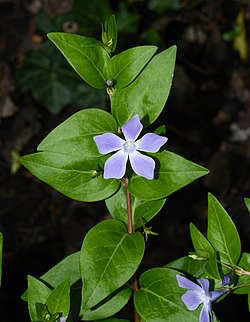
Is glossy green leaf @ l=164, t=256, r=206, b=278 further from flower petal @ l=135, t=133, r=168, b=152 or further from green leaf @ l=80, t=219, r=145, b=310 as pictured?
flower petal @ l=135, t=133, r=168, b=152

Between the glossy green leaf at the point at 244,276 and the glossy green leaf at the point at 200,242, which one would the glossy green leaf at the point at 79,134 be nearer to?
the glossy green leaf at the point at 200,242

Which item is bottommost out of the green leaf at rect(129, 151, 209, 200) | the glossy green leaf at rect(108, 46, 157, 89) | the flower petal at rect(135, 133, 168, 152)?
the green leaf at rect(129, 151, 209, 200)

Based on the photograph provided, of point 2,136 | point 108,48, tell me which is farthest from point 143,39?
point 108,48

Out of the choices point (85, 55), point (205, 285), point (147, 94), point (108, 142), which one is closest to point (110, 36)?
point (85, 55)

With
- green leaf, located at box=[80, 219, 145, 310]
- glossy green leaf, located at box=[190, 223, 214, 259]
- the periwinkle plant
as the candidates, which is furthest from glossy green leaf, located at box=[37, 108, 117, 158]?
glossy green leaf, located at box=[190, 223, 214, 259]

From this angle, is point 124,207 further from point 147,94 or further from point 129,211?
point 147,94

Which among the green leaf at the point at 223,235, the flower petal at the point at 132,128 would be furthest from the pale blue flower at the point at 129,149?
the green leaf at the point at 223,235

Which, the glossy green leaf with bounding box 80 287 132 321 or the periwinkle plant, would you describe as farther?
the glossy green leaf with bounding box 80 287 132 321
